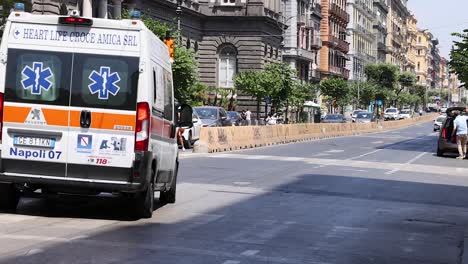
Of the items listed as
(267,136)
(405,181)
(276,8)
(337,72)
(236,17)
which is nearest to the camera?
(405,181)

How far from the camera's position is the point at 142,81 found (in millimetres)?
11648

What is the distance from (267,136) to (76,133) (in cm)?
3287

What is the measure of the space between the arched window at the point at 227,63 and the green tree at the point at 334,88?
3108 cm

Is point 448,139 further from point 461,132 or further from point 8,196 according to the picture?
point 8,196

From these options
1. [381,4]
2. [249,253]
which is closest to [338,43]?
[381,4]

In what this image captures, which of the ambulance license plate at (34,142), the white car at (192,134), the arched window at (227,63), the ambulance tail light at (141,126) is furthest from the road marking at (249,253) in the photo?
the arched window at (227,63)

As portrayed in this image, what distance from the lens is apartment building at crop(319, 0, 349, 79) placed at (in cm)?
10881

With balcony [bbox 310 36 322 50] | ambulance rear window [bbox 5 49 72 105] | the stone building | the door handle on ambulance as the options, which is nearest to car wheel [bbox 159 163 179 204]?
the door handle on ambulance

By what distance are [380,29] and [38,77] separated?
142139 mm

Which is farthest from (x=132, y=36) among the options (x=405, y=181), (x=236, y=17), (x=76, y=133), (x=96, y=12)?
(x=236, y=17)

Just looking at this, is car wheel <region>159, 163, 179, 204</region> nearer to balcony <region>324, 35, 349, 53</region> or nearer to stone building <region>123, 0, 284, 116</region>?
stone building <region>123, 0, 284, 116</region>

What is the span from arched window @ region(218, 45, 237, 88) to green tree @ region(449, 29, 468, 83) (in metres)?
22.9

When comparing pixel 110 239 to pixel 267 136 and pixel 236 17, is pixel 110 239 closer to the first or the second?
pixel 267 136

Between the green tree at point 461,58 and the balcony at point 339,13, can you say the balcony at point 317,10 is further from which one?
the green tree at point 461,58
